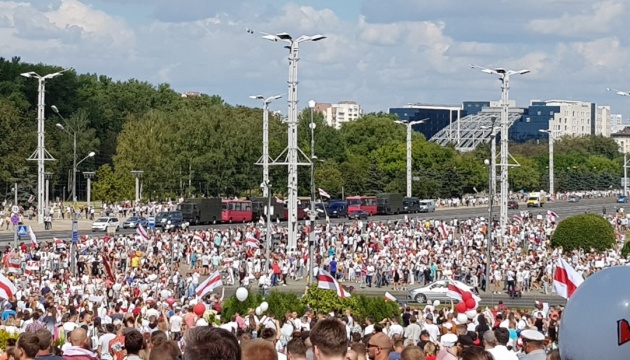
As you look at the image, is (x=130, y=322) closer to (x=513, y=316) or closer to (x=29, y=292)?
(x=513, y=316)

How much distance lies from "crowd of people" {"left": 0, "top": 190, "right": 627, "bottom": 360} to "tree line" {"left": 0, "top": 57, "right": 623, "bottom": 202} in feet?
108

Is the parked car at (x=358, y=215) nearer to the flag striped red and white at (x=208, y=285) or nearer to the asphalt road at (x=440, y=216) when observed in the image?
the asphalt road at (x=440, y=216)

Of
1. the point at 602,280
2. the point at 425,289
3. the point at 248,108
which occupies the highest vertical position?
the point at 248,108

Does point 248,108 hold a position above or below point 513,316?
above

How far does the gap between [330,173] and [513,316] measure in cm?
9412

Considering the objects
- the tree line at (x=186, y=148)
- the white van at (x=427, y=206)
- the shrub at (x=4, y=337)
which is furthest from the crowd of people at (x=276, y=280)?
the tree line at (x=186, y=148)

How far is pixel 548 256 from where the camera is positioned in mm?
51156

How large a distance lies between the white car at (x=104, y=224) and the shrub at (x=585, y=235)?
26369 mm

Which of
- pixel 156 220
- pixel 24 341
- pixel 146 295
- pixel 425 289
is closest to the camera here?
pixel 24 341

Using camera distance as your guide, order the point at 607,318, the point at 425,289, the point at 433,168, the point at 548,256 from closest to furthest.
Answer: the point at 607,318 < the point at 425,289 < the point at 548,256 < the point at 433,168

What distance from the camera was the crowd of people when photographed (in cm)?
1141

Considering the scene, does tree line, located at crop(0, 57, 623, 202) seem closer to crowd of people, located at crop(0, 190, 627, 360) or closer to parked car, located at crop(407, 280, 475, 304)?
crowd of people, located at crop(0, 190, 627, 360)

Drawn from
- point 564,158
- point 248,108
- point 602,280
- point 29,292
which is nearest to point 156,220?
point 29,292

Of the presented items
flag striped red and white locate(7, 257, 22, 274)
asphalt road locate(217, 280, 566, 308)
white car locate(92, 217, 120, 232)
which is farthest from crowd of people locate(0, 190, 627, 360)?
white car locate(92, 217, 120, 232)
